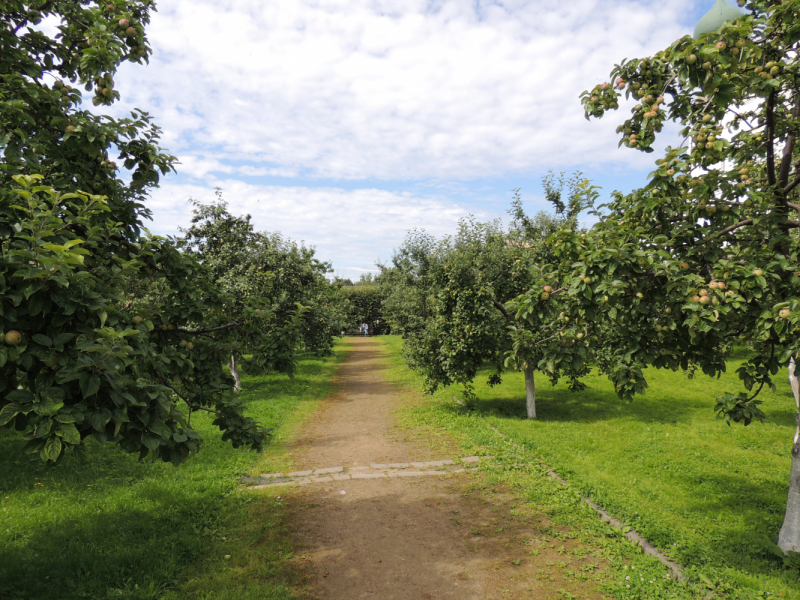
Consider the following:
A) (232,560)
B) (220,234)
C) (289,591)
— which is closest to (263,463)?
(232,560)

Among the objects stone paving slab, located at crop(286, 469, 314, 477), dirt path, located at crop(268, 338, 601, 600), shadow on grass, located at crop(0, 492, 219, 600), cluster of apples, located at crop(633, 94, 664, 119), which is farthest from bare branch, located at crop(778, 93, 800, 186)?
shadow on grass, located at crop(0, 492, 219, 600)

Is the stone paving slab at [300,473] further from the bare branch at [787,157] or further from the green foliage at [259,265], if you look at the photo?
the bare branch at [787,157]

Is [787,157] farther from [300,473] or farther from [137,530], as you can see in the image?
[137,530]

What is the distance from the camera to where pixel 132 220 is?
16.5 feet

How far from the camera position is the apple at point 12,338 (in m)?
2.70

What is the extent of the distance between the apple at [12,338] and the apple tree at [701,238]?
454 cm

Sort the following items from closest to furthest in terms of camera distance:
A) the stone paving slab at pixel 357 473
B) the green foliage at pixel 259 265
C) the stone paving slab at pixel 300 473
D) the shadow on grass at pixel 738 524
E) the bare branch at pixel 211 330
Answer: the shadow on grass at pixel 738 524 < the bare branch at pixel 211 330 < the stone paving slab at pixel 357 473 < the stone paving slab at pixel 300 473 < the green foliage at pixel 259 265

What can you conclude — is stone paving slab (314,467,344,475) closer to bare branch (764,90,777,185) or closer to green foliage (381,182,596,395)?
green foliage (381,182,596,395)

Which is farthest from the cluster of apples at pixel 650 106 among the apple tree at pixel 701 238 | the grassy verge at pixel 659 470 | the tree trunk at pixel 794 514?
the grassy verge at pixel 659 470

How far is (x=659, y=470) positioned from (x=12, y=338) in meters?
9.37

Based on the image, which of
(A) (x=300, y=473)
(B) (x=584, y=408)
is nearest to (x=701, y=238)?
(A) (x=300, y=473)

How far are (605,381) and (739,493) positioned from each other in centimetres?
913

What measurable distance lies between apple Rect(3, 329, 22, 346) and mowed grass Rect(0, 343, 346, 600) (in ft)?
11.1

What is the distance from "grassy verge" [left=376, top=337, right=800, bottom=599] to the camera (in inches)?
202
